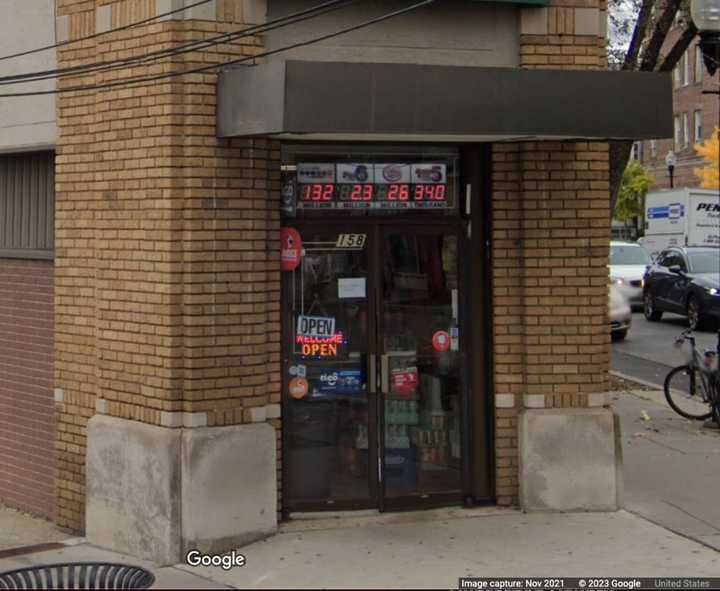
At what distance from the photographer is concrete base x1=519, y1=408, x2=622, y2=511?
895 cm

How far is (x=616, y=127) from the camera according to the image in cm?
826

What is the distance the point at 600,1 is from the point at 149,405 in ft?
14.9

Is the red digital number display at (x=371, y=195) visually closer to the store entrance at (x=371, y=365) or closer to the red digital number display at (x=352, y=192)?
the red digital number display at (x=352, y=192)

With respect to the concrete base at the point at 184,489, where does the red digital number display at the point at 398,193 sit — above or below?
above

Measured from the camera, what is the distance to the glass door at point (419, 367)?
9.03 meters

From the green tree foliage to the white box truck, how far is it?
911 cm

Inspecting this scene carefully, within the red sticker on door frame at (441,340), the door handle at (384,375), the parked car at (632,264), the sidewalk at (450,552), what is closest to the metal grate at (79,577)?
the sidewalk at (450,552)

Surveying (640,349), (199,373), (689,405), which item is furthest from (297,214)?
(640,349)

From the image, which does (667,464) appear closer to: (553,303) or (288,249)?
(553,303)

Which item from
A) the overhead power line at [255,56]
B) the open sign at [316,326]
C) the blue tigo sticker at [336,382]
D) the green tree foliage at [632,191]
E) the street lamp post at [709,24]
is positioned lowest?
the blue tigo sticker at [336,382]

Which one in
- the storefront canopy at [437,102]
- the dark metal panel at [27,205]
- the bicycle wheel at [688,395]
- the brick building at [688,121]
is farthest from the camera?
the brick building at [688,121]

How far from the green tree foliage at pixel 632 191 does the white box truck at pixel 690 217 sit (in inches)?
359

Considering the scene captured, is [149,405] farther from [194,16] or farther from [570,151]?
[570,151]

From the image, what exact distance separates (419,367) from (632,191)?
133 ft
